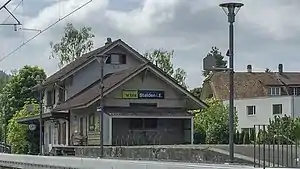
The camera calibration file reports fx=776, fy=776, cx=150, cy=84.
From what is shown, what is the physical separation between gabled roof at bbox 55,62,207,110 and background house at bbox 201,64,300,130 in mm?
21910

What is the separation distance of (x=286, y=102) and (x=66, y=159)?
4381 centimetres

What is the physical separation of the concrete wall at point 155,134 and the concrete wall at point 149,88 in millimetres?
1582

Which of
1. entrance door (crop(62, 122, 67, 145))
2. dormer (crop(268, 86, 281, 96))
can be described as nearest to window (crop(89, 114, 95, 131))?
entrance door (crop(62, 122, 67, 145))

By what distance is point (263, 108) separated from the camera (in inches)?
2955

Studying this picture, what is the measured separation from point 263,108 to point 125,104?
25.1 meters

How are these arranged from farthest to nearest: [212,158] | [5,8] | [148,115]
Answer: [148,115] < [5,8] < [212,158]

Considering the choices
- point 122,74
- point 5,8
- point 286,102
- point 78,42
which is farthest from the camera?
point 78,42

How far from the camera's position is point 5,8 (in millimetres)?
33781

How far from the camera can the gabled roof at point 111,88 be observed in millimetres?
51747

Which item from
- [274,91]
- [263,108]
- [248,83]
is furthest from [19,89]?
[263,108]

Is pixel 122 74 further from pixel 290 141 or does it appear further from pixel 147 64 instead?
pixel 290 141

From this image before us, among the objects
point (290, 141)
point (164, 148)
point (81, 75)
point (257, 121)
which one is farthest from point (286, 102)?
point (290, 141)

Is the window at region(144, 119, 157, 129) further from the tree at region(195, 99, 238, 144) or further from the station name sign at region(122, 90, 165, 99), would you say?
the tree at region(195, 99, 238, 144)

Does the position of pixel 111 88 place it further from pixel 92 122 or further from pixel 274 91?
pixel 274 91
